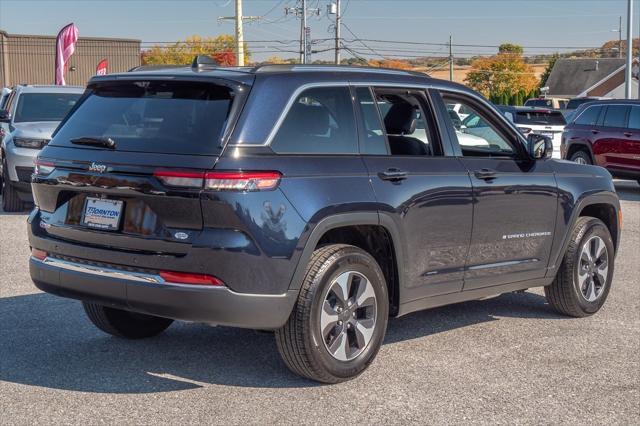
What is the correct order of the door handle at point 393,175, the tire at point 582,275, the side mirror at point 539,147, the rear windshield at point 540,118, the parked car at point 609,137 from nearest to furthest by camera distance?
the door handle at point 393,175 → the side mirror at point 539,147 → the tire at point 582,275 → the parked car at point 609,137 → the rear windshield at point 540,118

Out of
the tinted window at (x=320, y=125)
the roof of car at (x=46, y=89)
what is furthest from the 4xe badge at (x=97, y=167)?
the roof of car at (x=46, y=89)

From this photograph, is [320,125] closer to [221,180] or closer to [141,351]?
[221,180]

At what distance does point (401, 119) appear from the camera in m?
6.68

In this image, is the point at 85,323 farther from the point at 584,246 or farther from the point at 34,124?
the point at 34,124

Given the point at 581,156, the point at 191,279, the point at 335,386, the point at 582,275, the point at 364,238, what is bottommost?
the point at 335,386

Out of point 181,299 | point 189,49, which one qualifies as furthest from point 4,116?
point 189,49

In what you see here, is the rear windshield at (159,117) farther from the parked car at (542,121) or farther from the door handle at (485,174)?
the parked car at (542,121)

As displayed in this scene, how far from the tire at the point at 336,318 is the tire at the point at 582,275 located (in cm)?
226

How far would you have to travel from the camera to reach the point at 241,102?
5.38 meters

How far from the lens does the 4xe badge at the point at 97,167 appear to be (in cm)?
551

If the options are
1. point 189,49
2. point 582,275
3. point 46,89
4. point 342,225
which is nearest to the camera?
point 342,225

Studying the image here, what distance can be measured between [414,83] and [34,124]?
977 centimetres

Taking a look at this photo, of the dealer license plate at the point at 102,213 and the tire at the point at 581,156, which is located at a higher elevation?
the dealer license plate at the point at 102,213

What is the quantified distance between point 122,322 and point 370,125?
214cm
